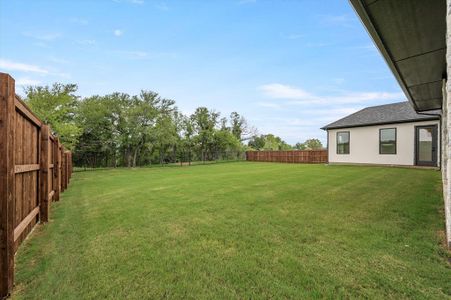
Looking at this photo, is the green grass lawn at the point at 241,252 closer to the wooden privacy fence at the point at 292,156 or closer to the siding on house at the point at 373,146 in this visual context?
the siding on house at the point at 373,146

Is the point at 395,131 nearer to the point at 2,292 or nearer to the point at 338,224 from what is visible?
the point at 338,224

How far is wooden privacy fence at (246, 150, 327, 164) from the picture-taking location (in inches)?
680

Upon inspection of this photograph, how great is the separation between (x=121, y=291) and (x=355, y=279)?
5.97 ft

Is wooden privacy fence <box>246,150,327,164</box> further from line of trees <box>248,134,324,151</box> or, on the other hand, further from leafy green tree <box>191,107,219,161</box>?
line of trees <box>248,134,324,151</box>

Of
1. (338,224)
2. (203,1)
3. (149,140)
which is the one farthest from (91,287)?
(149,140)

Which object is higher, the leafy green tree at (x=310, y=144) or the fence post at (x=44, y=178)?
the leafy green tree at (x=310, y=144)

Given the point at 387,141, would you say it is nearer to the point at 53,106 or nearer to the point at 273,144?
the point at 53,106

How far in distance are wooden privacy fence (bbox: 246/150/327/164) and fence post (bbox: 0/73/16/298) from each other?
57.7 feet

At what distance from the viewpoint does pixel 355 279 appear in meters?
1.81

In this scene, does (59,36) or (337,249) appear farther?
(59,36)

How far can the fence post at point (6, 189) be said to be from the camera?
1.68 m

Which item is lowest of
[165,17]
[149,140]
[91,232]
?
[91,232]

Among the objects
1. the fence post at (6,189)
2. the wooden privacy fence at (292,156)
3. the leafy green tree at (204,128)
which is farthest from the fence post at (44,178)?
the leafy green tree at (204,128)

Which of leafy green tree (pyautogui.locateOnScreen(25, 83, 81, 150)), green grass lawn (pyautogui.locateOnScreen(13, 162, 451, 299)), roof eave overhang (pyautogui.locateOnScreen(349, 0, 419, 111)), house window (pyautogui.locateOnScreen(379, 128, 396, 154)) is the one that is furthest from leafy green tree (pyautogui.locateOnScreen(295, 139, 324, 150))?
green grass lawn (pyautogui.locateOnScreen(13, 162, 451, 299))
